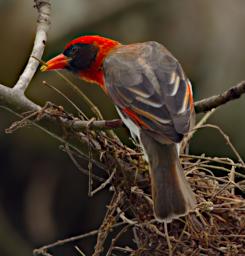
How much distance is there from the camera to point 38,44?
356 centimetres

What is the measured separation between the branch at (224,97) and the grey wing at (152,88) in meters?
0.17

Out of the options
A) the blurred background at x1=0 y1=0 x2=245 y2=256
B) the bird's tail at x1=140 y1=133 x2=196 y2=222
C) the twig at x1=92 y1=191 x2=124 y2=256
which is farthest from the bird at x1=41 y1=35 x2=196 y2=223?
the blurred background at x1=0 y1=0 x2=245 y2=256

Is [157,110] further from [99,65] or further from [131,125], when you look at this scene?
[99,65]

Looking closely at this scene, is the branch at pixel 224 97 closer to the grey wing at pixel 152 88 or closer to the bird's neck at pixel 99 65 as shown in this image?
the grey wing at pixel 152 88

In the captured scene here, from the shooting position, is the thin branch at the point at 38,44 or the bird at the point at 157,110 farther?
the thin branch at the point at 38,44

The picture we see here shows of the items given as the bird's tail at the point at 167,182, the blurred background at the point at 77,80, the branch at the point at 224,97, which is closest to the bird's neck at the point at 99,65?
the bird's tail at the point at 167,182

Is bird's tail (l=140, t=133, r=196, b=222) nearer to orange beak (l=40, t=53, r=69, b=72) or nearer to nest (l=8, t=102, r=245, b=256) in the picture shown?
nest (l=8, t=102, r=245, b=256)

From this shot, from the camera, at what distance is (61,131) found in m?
3.21

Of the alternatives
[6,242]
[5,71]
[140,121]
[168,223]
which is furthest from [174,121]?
[6,242]

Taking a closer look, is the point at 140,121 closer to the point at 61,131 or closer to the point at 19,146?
the point at 61,131

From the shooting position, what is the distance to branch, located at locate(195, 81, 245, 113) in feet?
9.75

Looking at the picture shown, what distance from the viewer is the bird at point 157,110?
3211mm

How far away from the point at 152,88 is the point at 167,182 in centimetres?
42

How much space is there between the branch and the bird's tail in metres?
0.28
